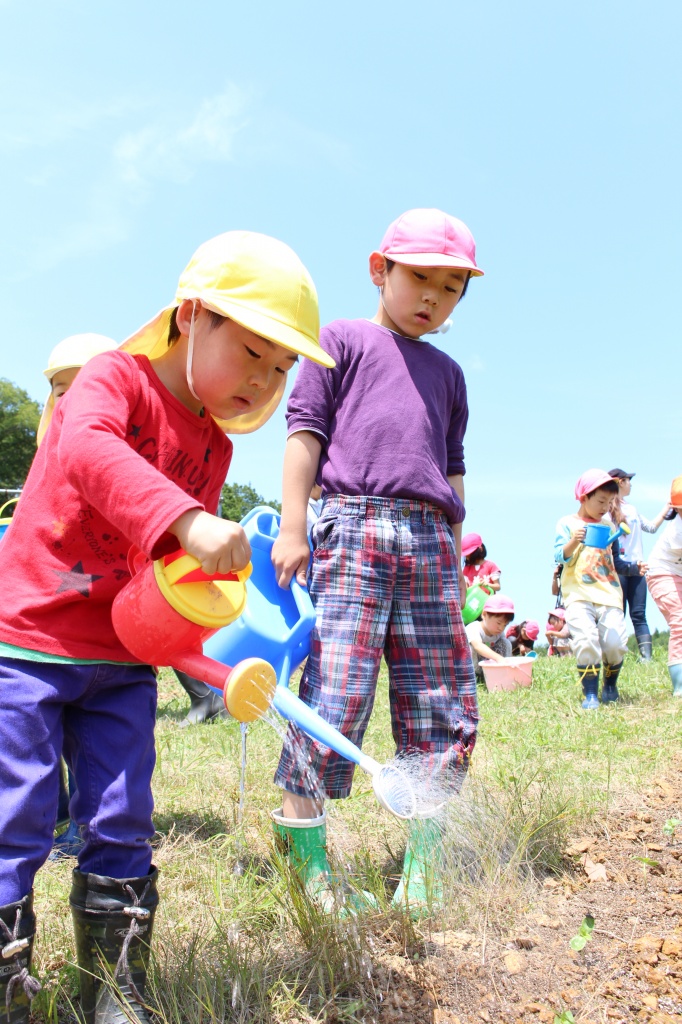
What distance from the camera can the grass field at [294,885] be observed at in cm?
164

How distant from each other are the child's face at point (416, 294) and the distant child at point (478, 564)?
205 inches

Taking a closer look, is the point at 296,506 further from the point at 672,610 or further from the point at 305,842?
the point at 672,610

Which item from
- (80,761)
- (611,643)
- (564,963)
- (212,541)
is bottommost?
(564,963)

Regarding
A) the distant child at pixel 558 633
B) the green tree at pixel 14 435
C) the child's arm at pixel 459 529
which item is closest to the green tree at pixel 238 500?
the green tree at pixel 14 435

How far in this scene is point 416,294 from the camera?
7.91 ft

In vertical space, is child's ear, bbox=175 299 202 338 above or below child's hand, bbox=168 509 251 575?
above

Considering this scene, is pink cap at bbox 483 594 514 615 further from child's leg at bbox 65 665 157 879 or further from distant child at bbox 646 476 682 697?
child's leg at bbox 65 665 157 879

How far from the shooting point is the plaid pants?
217 centimetres

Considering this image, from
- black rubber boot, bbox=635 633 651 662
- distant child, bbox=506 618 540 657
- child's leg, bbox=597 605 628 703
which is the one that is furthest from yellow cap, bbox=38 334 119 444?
distant child, bbox=506 618 540 657

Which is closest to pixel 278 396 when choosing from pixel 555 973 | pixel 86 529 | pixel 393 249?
pixel 86 529

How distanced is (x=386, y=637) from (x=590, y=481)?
144 inches

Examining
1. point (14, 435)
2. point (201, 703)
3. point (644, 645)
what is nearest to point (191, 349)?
point (201, 703)

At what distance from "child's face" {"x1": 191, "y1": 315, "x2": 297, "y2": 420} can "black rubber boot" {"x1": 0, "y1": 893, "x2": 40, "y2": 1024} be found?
89cm

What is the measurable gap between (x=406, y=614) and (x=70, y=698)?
0.97 metres
